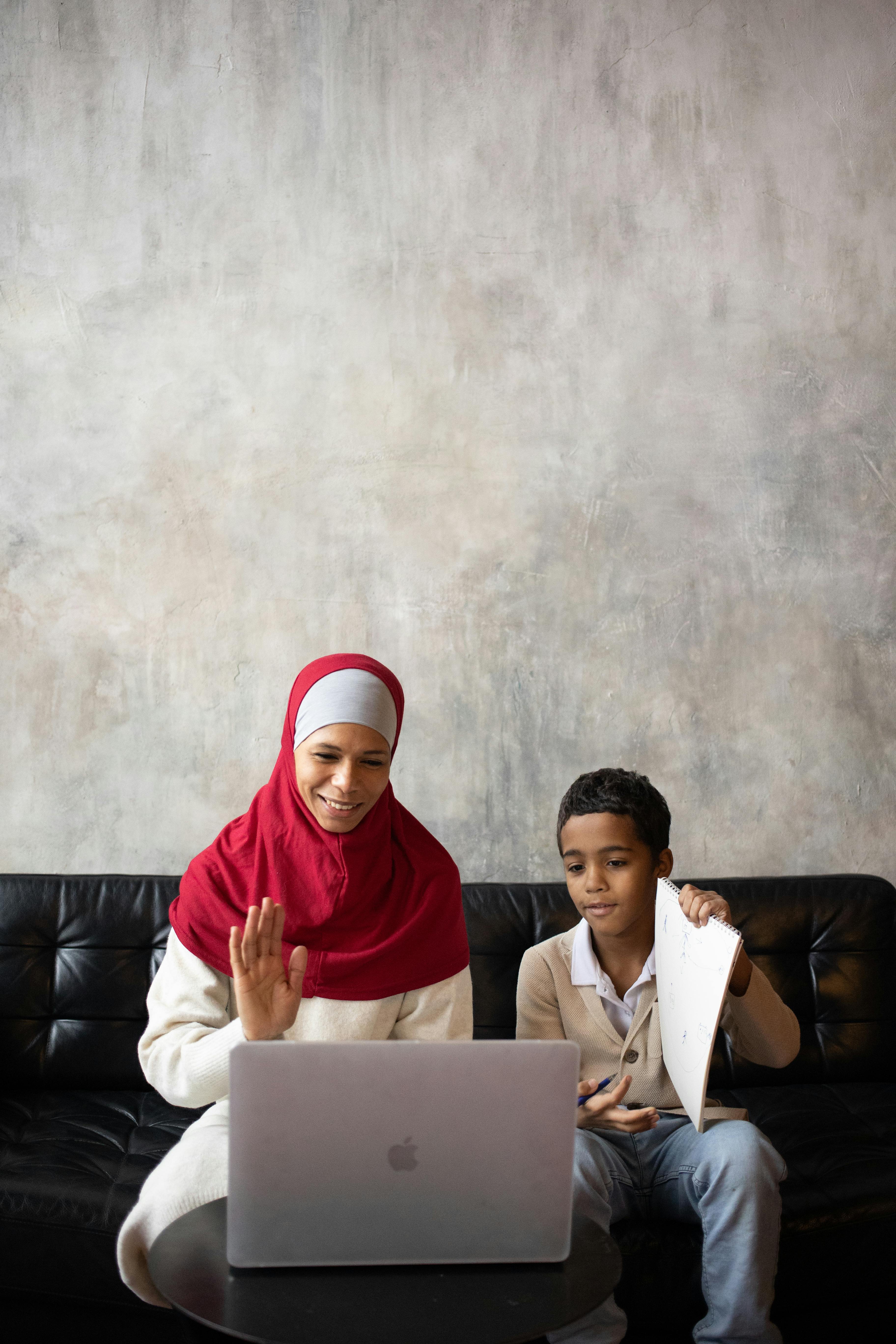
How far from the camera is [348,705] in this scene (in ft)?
5.62

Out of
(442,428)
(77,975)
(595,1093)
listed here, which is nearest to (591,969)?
(595,1093)

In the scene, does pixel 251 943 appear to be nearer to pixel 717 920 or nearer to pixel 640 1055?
pixel 717 920

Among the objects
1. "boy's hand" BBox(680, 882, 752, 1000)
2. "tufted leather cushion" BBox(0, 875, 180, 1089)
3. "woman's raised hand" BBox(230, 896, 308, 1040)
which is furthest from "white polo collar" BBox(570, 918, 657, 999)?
"tufted leather cushion" BBox(0, 875, 180, 1089)

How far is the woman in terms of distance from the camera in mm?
1676

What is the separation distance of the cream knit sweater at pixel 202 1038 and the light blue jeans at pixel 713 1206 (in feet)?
1.03

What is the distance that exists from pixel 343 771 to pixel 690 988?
0.62 meters

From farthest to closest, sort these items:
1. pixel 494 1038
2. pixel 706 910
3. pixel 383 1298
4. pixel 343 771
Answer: pixel 494 1038
pixel 343 771
pixel 706 910
pixel 383 1298

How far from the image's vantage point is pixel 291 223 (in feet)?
8.95

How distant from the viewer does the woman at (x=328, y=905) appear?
5.50 ft

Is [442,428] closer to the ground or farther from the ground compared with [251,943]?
farther from the ground

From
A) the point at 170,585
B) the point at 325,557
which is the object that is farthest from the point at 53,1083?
the point at 325,557

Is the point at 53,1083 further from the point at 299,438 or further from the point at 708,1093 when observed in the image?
the point at 299,438

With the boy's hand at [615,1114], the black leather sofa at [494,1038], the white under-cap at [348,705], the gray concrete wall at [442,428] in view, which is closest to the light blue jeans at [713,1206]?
the boy's hand at [615,1114]

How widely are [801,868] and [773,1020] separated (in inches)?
40.5
